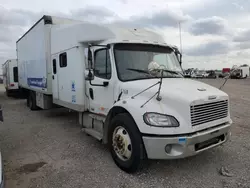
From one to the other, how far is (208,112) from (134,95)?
1352 mm

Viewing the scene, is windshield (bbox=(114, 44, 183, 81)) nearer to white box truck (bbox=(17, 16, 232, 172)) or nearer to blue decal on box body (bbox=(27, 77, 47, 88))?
white box truck (bbox=(17, 16, 232, 172))

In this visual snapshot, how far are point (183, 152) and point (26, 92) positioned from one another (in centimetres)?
1054

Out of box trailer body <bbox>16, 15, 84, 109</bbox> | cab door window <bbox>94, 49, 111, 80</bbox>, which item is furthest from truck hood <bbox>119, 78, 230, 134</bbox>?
box trailer body <bbox>16, 15, 84, 109</bbox>

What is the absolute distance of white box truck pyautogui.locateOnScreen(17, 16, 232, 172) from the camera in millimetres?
3568

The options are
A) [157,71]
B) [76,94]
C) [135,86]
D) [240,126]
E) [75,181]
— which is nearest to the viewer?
[75,181]

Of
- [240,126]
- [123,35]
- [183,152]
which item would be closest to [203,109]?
[183,152]

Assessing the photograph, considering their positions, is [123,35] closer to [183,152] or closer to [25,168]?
[183,152]

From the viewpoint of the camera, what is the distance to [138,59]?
473 cm

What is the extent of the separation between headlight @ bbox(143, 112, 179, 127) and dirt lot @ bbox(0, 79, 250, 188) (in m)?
1.02

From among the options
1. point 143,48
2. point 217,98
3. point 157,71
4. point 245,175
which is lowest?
point 245,175

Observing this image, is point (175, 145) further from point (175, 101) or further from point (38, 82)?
point (38, 82)

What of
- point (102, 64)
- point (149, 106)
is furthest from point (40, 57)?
point (149, 106)

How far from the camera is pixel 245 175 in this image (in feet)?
12.7

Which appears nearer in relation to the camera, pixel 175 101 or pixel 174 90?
pixel 175 101
